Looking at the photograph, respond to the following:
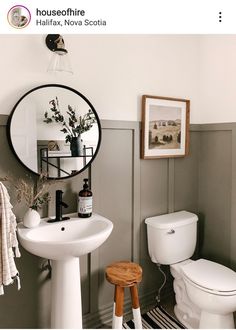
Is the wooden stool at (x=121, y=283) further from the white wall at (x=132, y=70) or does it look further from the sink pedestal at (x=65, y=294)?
the white wall at (x=132, y=70)

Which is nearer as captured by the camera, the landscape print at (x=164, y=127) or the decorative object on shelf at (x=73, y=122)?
the decorative object on shelf at (x=73, y=122)

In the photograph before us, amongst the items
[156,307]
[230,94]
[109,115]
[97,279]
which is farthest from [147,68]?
[156,307]

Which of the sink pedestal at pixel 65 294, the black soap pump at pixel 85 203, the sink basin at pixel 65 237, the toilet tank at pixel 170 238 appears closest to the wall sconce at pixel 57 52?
the black soap pump at pixel 85 203

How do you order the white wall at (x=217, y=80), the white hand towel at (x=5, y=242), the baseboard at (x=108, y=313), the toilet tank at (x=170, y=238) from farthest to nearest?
1. the white wall at (x=217, y=80)
2. the toilet tank at (x=170, y=238)
3. the baseboard at (x=108, y=313)
4. the white hand towel at (x=5, y=242)

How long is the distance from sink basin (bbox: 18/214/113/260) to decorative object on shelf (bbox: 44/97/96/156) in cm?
45

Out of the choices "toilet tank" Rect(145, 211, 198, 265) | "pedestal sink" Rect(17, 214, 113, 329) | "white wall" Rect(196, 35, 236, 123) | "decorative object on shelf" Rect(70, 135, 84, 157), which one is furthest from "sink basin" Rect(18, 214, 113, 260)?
"white wall" Rect(196, 35, 236, 123)

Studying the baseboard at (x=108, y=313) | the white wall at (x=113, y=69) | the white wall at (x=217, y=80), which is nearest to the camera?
the white wall at (x=113, y=69)

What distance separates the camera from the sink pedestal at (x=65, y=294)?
63.9 inches

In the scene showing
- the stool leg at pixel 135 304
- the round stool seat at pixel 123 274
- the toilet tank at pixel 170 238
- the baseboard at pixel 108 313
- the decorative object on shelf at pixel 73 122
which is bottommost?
the baseboard at pixel 108 313

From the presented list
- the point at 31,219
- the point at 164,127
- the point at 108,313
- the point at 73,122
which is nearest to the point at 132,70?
the point at 164,127

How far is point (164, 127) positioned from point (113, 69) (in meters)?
0.60

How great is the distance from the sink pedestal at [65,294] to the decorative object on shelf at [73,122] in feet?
2.23

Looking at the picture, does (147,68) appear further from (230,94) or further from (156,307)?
(156,307)
